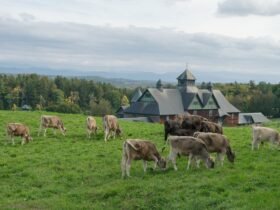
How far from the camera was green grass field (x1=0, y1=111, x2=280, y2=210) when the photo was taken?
12085mm

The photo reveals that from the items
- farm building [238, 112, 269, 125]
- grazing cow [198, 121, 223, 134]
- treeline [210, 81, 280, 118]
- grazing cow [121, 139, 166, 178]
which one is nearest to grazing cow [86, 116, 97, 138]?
grazing cow [198, 121, 223, 134]

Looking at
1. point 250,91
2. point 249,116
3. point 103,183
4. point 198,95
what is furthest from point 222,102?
point 103,183

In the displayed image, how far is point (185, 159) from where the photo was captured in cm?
1866

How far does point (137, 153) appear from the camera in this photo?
51.8 feet

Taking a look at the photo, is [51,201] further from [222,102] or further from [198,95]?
[222,102]

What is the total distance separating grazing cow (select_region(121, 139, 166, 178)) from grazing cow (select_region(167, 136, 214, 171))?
613 millimetres

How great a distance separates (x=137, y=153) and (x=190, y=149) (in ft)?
6.98

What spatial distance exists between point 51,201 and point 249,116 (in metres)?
87.6

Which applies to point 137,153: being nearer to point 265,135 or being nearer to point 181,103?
point 265,135

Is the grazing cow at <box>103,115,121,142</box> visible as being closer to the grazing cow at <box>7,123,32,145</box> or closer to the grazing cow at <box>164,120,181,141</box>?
the grazing cow at <box>164,120,181,141</box>

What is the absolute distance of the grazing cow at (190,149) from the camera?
52.8 feet

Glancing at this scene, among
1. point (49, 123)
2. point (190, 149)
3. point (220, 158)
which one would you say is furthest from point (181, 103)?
point (190, 149)

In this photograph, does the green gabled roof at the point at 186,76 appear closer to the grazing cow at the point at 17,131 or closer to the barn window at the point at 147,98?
the barn window at the point at 147,98

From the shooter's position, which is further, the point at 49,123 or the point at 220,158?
the point at 49,123
